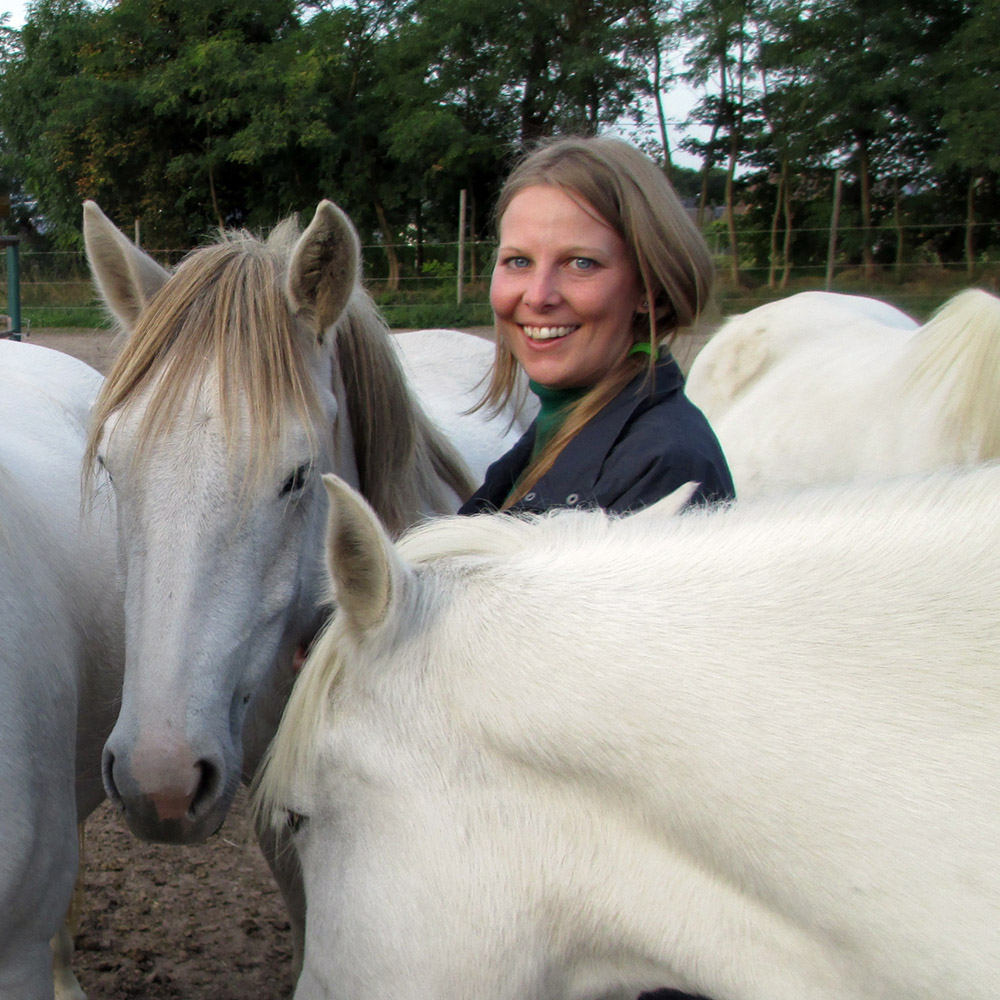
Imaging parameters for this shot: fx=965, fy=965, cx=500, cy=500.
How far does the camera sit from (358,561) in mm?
1038

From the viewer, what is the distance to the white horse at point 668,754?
908 mm

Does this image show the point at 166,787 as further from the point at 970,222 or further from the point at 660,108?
the point at 660,108

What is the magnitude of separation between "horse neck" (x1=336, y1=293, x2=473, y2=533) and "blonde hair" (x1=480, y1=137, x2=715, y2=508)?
393 mm

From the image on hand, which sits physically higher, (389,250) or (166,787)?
(389,250)

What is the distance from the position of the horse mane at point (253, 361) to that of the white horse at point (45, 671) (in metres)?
0.25

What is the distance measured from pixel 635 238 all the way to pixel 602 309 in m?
0.13

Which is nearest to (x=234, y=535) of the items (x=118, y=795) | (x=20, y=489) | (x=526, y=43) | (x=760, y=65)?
(x=118, y=795)

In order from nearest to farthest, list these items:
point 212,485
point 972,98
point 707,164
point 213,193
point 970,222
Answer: point 212,485, point 970,222, point 972,98, point 707,164, point 213,193

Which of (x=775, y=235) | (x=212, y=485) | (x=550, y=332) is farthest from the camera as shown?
(x=775, y=235)

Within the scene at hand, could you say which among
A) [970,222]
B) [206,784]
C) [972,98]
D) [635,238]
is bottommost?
[206,784]

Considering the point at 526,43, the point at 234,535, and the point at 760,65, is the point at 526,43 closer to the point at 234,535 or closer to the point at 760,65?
the point at 760,65

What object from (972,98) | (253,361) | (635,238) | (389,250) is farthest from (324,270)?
(972,98)

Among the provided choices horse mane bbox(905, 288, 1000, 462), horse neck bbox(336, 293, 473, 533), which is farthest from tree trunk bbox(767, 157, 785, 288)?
horse neck bbox(336, 293, 473, 533)

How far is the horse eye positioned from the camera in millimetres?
1650
